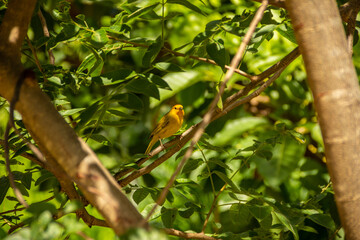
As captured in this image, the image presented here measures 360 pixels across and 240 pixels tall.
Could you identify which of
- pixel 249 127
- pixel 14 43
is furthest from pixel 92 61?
pixel 249 127

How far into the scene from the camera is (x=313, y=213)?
4.17 ft

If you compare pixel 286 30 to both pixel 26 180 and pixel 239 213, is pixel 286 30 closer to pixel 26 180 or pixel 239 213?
pixel 239 213

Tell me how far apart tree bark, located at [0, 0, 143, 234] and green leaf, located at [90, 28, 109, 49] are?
1.24 feet

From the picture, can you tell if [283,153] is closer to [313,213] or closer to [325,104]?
[313,213]

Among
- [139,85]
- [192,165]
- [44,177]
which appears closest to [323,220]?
[192,165]

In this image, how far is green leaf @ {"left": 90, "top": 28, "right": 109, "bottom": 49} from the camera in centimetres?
105

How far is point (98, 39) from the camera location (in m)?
1.07

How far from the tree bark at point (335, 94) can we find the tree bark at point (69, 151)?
27 centimetres

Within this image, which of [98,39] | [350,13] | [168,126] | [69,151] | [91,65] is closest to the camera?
[69,151]

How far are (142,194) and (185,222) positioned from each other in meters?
0.72

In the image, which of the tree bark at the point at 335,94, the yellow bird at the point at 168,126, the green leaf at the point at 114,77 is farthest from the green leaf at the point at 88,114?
the yellow bird at the point at 168,126

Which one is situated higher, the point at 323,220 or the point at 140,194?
the point at 140,194

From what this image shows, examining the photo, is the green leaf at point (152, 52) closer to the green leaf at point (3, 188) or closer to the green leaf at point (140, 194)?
the green leaf at point (140, 194)

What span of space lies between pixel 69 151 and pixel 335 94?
13.4 inches
